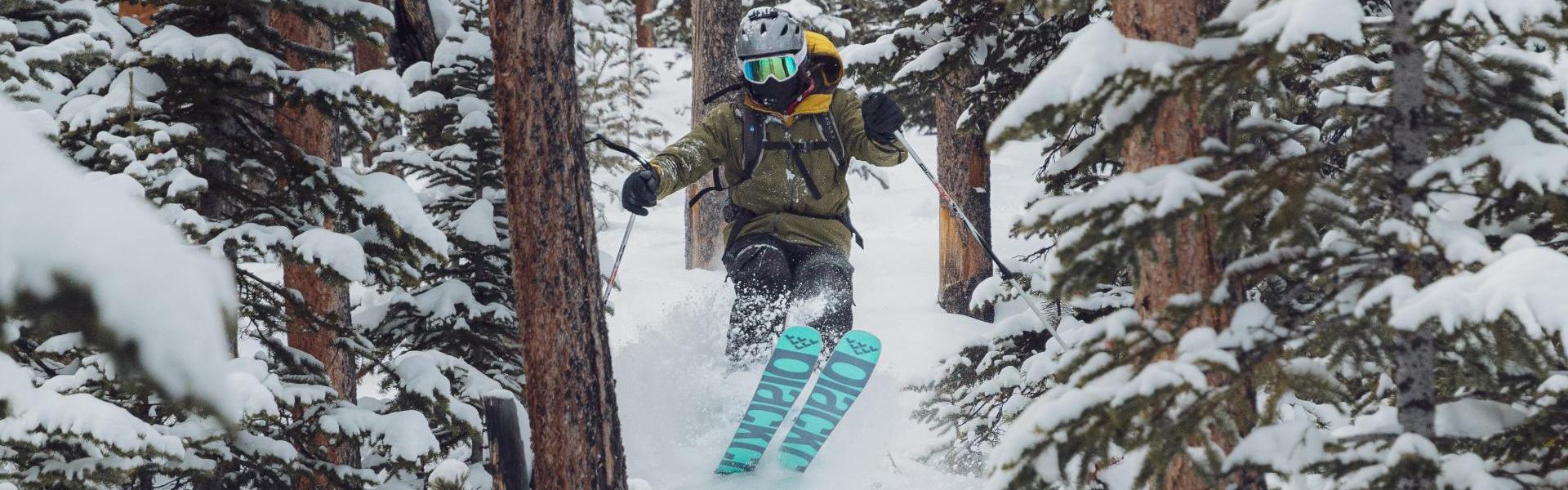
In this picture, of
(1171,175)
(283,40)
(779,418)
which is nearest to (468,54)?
(283,40)

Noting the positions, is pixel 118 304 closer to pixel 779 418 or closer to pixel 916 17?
pixel 779 418

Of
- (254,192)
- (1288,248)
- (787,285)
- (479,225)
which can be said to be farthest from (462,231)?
(1288,248)

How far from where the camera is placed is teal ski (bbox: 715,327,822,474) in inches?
278

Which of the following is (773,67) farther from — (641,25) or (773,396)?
(641,25)

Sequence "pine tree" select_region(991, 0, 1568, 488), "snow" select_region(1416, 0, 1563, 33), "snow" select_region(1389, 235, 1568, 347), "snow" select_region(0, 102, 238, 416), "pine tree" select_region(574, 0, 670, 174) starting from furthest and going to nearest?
"pine tree" select_region(574, 0, 670, 174)
"pine tree" select_region(991, 0, 1568, 488)
"snow" select_region(1416, 0, 1563, 33)
"snow" select_region(1389, 235, 1568, 347)
"snow" select_region(0, 102, 238, 416)

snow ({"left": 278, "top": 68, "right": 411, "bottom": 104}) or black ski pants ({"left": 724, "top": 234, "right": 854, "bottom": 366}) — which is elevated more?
snow ({"left": 278, "top": 68, "right": 411, "bottom": 104})

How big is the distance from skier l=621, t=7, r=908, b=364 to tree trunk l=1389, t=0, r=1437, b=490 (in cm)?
448

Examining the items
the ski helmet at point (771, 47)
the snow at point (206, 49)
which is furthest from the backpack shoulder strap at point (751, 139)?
the snow at point (206, 49)

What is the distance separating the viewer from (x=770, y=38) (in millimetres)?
7289

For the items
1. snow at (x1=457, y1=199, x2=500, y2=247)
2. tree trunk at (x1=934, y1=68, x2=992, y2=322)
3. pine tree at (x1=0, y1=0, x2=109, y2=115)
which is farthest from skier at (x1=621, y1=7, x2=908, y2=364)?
pine tree at (x1=0, y1=0, x2=109, y2=115)

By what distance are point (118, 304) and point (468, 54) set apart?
7.12 metres

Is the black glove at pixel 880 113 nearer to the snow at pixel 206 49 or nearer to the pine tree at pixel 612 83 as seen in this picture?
the snow at pixel 206 49

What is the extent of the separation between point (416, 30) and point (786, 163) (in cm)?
327

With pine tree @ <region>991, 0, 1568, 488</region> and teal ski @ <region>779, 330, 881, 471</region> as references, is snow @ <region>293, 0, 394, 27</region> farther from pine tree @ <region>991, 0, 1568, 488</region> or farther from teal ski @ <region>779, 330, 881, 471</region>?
pine tree @ <region>991, 0, 1568, 488</region>
